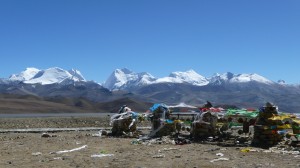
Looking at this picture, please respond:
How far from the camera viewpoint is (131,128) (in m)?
32.5

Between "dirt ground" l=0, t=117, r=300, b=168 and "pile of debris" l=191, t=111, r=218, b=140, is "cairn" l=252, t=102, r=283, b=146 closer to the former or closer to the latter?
"dirt ground" l=0, t=117, r=300, b=168

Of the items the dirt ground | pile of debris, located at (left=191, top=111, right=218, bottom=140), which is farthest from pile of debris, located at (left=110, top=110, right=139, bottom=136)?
the dirt ground

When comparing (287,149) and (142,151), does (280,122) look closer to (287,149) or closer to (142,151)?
(287,149)

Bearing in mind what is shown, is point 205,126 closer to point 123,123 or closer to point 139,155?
point 123,123

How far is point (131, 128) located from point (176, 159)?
1428 centimetres

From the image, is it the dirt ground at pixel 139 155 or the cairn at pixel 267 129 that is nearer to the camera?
the dirt ground at pixel 139 155

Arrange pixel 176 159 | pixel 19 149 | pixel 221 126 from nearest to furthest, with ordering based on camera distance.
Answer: pixel 176 159 → pixel 19 149 → pixel 221 126

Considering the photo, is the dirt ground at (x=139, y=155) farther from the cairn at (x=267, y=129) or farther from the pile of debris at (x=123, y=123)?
the pile of debris at (x=123, y=123)

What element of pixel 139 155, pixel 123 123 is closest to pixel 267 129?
pixel 139 155

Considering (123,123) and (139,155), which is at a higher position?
(123,123)

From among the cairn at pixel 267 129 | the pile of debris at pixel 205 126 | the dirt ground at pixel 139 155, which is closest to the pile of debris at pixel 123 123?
the pile of debris at pixel 205 126

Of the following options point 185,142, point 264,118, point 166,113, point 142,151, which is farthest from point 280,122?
point 166,113

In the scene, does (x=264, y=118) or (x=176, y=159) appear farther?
(x=264, y=118)

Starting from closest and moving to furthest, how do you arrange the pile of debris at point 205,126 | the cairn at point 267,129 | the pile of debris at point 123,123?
the cairn at point 267,129 < the pile of debris at point 205,126 < the pile of debris at point 123,123
